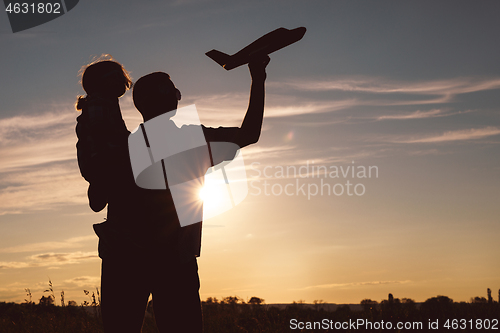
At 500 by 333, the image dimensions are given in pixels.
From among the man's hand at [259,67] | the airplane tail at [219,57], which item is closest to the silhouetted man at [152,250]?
the man's hand at [259,67]

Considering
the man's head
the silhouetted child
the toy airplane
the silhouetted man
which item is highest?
the toy airplane

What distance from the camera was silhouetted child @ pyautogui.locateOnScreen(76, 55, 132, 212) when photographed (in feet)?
8.00

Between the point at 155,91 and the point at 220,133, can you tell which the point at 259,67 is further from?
the point at 155,91

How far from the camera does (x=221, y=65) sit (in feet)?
8.68

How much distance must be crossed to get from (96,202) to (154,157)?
0.40 metres

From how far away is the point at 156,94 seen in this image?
2570mm

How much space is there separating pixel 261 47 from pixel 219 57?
310mm

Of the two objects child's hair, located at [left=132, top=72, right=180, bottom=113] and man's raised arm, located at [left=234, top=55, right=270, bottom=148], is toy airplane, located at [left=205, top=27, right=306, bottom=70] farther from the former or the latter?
child's hair, located at [left=132, top=72, right=180, bottom=113]

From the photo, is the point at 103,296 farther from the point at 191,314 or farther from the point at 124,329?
the point at 191,314

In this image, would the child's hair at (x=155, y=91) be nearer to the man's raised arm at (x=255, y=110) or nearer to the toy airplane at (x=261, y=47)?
the toy airplane at (x=261, y=47)

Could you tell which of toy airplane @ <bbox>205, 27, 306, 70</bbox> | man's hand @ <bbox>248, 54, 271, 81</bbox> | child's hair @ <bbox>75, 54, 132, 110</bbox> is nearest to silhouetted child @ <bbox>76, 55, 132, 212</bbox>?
child's hair @ <bbox>75, 54, 132, 110</bbox>

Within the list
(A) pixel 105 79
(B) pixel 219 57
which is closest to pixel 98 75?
(A) pixel 105 79

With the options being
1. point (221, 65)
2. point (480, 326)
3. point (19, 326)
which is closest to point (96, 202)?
point (221, 65)

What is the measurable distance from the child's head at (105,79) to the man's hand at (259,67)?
0.79 metres
